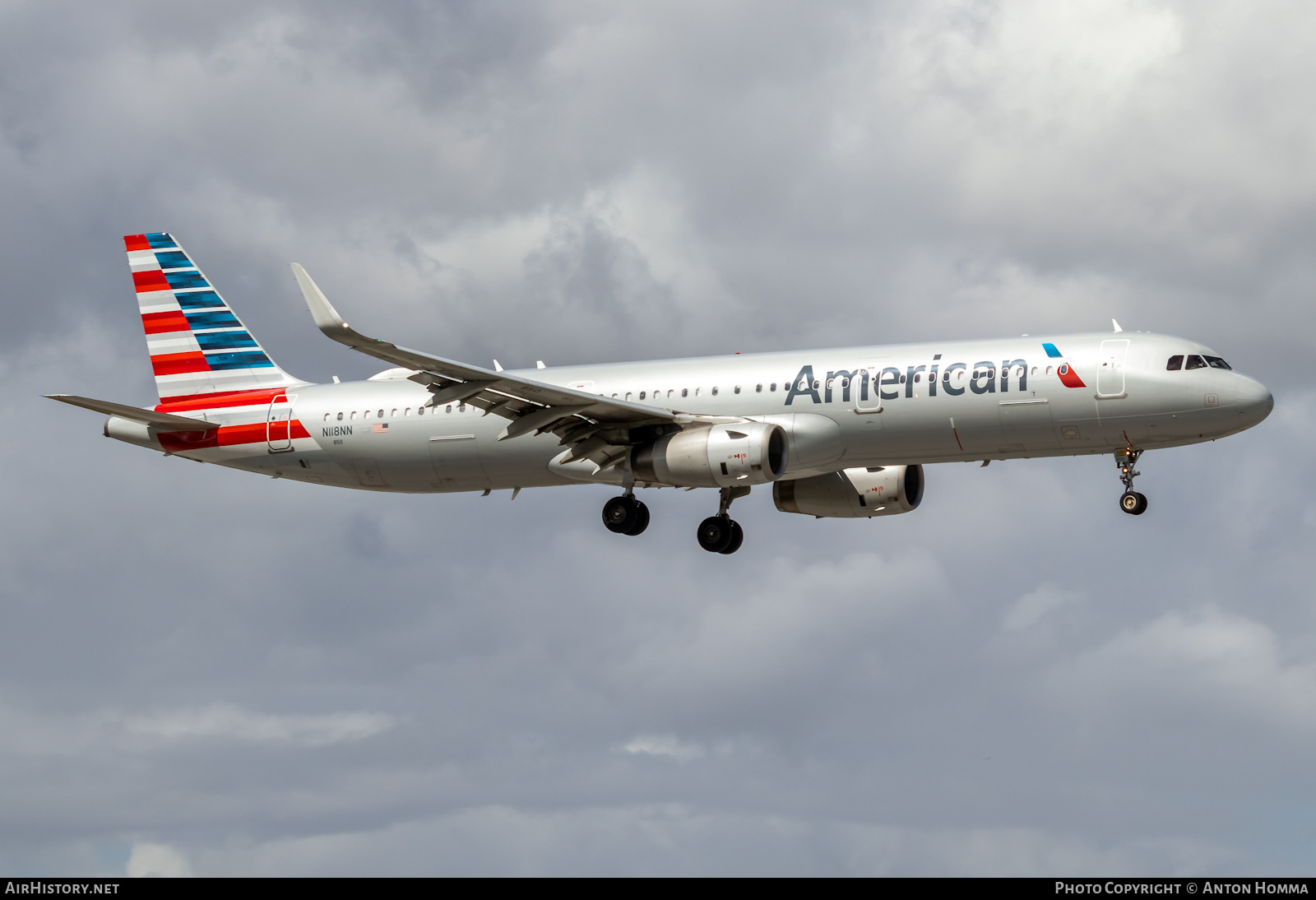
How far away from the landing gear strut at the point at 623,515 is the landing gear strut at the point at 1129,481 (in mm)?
14102

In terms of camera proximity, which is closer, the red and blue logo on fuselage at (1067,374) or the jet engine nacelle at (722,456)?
the red and blue logo on fuselage at (1067,374)

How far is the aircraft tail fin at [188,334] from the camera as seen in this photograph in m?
53.5

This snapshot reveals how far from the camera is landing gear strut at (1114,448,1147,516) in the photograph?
42875 millimetres

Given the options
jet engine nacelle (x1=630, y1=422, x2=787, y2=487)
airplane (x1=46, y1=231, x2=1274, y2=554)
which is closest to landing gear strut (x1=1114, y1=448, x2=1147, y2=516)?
airplane (x1=46, y1=231, x2=1274, y2=554)

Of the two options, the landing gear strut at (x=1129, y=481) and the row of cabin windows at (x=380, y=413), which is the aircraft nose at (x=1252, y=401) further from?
the row of cabin windows at (x=380, y=413)

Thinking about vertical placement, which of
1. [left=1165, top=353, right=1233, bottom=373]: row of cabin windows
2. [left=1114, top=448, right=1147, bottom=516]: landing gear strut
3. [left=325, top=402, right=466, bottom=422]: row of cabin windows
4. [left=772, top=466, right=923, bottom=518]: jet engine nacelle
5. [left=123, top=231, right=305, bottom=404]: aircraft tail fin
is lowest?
[left=1114, top=448, right=1147, bottom=516]: landing gear strut

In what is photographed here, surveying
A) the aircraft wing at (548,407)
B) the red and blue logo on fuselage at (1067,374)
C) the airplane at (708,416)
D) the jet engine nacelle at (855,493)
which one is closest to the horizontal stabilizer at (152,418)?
the airplane at (708,416)

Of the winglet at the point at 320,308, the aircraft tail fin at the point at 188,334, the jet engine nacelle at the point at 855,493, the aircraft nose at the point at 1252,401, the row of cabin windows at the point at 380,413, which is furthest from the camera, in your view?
the aircraft tail fin at the point at 188,334

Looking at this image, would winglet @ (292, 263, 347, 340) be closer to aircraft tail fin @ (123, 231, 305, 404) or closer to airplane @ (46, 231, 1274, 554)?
airplane @ (46, 231, 1274, 554)

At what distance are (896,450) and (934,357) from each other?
2790mm

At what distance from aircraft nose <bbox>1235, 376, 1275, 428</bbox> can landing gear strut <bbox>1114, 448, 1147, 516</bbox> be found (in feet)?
9.74

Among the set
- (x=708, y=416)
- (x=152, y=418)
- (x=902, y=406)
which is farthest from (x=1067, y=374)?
(x=152, y=418)

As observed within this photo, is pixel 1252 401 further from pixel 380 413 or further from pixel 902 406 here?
pixel 380 413
